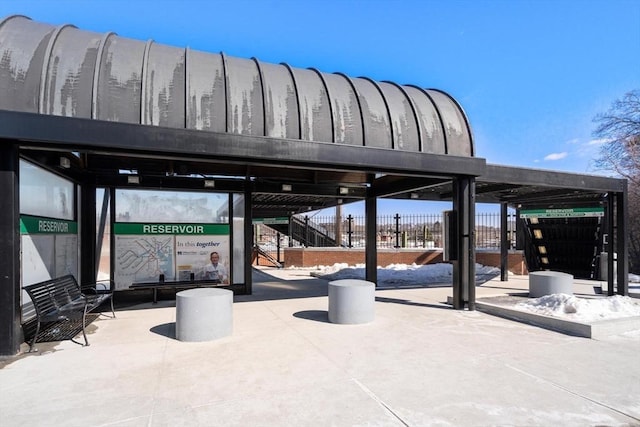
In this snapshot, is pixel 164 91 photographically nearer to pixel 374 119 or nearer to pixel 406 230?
pixel 374 119

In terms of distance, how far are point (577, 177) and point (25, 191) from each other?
512 inches

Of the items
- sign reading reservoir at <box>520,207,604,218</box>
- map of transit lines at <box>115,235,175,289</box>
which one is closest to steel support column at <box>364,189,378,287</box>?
map of transit lines at <box>115,235,175,289</box>

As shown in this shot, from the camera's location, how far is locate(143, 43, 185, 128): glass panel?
6668 millimetres

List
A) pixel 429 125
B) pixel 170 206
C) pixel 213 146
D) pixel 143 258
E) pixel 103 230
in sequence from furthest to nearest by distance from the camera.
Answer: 1. pixel 170 206
2. pixel 143 258
3. pixel 103 230
4. pixel 429 125
5. pixel 213 146

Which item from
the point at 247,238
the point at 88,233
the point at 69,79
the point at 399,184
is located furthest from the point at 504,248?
the point at 69,79

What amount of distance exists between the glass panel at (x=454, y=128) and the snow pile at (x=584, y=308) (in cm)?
375

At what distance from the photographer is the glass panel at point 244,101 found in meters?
7.17

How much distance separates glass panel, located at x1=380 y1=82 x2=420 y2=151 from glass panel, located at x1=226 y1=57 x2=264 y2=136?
2.99 m

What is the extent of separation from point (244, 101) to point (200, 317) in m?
4.02

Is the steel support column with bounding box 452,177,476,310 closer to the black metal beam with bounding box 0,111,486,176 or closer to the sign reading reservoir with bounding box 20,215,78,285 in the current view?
the black metal beam with bounding box 0,111,486,176

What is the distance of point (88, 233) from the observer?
31.2 ft

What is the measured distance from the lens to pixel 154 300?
9.79 metres

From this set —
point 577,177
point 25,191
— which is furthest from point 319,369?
point 577,177

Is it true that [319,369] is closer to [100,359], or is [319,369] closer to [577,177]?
[100,359]
